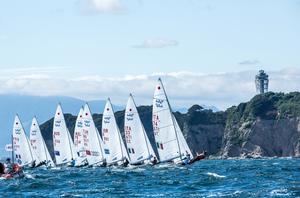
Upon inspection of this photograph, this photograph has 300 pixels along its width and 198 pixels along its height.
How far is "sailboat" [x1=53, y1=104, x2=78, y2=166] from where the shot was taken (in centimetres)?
11981

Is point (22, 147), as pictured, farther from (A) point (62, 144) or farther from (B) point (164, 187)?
(B) point (164, 187)

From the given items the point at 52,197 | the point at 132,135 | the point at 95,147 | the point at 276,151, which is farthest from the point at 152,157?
the point at 276,151

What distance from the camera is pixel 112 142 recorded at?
347ft

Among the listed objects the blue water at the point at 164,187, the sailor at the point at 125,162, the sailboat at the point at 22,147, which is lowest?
the blue water at the point at 164,187

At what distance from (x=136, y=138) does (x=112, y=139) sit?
9921 millimetres

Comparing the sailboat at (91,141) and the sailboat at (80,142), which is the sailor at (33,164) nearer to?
the sailboat at (80,142)

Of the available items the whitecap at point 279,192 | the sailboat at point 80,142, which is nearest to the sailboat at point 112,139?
the sailboat at point 80,142

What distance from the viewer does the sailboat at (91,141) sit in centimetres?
11269

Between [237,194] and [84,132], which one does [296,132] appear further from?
[237,194]

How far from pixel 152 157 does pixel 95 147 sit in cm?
1935

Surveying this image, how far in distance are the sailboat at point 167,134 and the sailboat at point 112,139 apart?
17119mm

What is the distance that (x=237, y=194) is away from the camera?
178 ft

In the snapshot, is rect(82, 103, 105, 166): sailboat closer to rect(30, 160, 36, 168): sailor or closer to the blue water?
rect(30, 160, 36, 168): sailor

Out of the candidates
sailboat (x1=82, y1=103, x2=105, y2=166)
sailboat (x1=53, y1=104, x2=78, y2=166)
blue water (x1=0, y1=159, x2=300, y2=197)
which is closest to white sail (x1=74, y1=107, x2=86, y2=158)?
sailboat (x1=82, y1=103, x2=105, y2=166)
